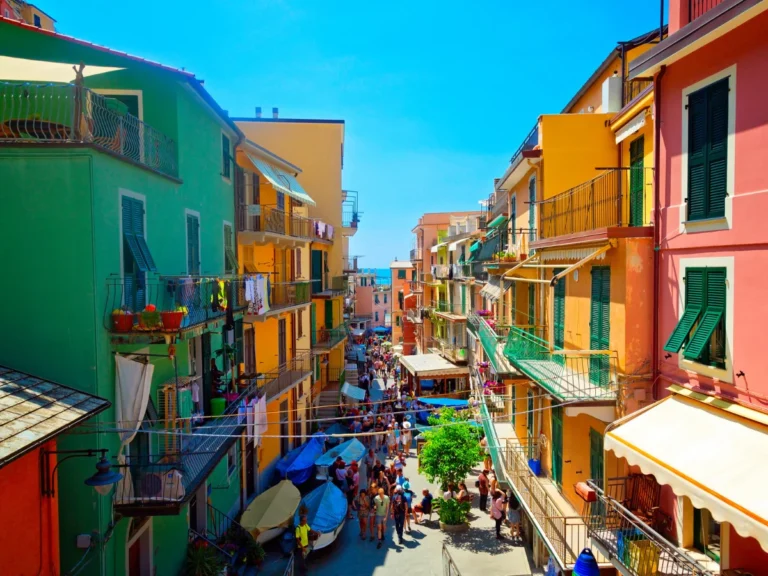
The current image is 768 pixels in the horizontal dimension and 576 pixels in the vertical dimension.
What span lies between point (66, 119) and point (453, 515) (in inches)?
621

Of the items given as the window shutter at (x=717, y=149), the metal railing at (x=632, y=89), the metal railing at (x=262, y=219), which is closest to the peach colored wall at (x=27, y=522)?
the window shutter at (x=717, y=149)

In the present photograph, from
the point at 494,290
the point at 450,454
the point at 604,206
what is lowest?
the point at 450,454

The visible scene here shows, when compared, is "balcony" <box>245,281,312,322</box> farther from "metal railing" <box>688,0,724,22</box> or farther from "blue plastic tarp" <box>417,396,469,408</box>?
"metal railing" <box>688,0,724,22</box>

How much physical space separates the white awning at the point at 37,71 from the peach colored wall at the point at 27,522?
5.76 meters

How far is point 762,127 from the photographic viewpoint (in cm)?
700

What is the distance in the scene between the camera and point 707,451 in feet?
23.8

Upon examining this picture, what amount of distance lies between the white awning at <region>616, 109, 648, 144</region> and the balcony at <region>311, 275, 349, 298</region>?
22.4 m

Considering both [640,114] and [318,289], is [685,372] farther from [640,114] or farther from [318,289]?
[318,289]

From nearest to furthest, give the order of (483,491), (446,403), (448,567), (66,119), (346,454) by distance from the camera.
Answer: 1. (66,119)
2. (448,567)
3. (483,491)
4. (346,454)
5. (446,403)

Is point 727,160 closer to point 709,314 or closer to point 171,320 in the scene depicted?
point 709,314

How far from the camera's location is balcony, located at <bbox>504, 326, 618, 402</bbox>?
10406 millimetres

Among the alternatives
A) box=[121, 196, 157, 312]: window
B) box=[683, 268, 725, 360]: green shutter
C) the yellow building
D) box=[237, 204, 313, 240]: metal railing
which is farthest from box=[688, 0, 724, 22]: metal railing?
the yellow building

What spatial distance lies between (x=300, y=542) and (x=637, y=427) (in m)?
10.6

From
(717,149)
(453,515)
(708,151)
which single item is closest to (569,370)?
(708,151)
